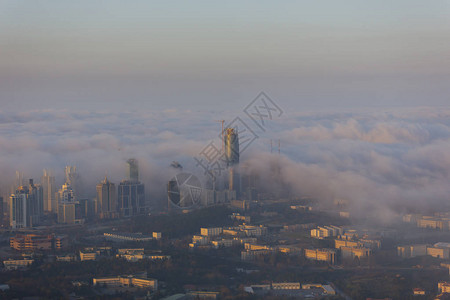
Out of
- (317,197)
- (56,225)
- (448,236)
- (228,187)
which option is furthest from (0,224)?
(448,236)

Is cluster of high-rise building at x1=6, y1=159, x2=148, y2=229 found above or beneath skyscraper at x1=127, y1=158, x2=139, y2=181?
beneath

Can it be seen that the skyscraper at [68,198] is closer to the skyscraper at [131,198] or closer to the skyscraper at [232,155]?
the skyscraper at [131,198]

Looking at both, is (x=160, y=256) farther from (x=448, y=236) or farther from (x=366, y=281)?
(x=448, y=236)

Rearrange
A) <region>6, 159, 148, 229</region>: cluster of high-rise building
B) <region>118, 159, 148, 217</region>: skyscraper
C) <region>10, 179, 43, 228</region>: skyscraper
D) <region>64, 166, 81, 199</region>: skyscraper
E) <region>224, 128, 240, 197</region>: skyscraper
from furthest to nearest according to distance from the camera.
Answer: <region>224, 128, 240, 197</region>: skyscraper < <region>64, 166, 81, 199</region>: skyscraper < <region>118, 159, 148, 217</region>: skyscraper < <region>6, 159, 148, 229</region>: cluster of high-rise building < <region>10, 179, 43, 228</region>: skyscraper

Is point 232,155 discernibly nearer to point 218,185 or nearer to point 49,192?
point 218,185

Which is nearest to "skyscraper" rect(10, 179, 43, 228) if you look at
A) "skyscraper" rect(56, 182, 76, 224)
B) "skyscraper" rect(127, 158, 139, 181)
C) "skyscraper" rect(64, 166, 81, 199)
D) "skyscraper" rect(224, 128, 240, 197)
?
"skyscraper" rect(56, 182, 76, 224)

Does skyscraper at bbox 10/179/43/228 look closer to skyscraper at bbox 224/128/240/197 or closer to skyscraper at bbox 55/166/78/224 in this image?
skyscraper at bbox 55/166/78/224

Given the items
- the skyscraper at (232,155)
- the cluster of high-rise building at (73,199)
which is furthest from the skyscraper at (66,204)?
the skyscraper at (232,155)
